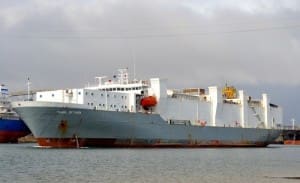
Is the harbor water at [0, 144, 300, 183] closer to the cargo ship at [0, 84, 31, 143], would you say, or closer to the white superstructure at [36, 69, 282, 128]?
the white superstructure at [36, 69, 282, 128]

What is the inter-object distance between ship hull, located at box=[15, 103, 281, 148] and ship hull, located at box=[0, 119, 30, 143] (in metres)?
29.5

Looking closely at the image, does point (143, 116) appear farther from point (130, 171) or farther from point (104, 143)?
point (130, 171)

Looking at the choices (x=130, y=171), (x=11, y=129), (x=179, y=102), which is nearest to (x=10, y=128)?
(x=11, y=129)

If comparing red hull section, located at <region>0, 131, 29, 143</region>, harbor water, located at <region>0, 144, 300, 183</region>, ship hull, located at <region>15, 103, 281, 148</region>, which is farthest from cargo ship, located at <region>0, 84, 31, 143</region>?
harbor water, located at <region>0, 144, 300, 183</region>

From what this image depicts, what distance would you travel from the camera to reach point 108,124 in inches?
2290

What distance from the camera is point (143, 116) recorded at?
2424 inches

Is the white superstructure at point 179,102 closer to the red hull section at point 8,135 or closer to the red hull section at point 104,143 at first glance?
the red hull section at point 104,143

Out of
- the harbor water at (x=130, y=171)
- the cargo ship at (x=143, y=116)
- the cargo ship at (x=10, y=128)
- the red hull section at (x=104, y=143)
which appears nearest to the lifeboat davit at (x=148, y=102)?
the cargo ship at (x=143, y=116)

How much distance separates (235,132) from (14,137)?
34914mm

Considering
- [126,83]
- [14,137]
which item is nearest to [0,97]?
[14,137]

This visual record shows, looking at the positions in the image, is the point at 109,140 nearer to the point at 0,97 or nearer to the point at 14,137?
the point at 14,137

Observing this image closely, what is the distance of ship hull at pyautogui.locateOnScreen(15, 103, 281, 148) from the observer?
184 feet

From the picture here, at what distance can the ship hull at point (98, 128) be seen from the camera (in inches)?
2207

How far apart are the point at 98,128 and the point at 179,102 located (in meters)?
14.5
